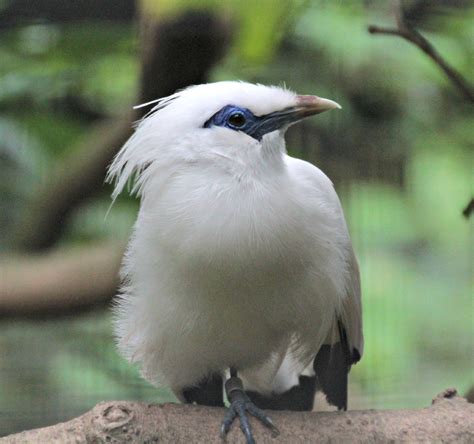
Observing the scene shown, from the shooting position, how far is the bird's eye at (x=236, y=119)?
1.68 meters

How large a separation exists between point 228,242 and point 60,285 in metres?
0.90

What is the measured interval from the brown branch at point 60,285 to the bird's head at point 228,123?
76 cm

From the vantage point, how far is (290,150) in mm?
2631

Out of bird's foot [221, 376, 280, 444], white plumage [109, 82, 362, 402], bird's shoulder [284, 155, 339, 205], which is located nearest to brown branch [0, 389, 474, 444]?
bird's foot [221, 376, 280, 444]

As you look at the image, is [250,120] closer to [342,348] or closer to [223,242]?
[223,242]

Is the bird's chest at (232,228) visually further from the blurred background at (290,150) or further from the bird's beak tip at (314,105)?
the blurred background at (290,150)

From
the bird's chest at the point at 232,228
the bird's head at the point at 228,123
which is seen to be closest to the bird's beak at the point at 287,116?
the bird's head at the point at 228,123

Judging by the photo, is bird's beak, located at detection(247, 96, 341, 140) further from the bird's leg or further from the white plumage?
the bird's leg

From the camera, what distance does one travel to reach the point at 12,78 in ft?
8.79

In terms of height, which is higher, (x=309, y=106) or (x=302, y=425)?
(x=309, y=106)

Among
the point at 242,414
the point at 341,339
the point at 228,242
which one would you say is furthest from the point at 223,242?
the point at 341,339

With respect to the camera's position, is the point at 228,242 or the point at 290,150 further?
the point at 290,150

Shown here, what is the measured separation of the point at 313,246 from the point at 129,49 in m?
1.22

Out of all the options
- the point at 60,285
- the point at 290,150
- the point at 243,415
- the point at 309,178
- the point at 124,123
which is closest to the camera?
the point at 243,415
